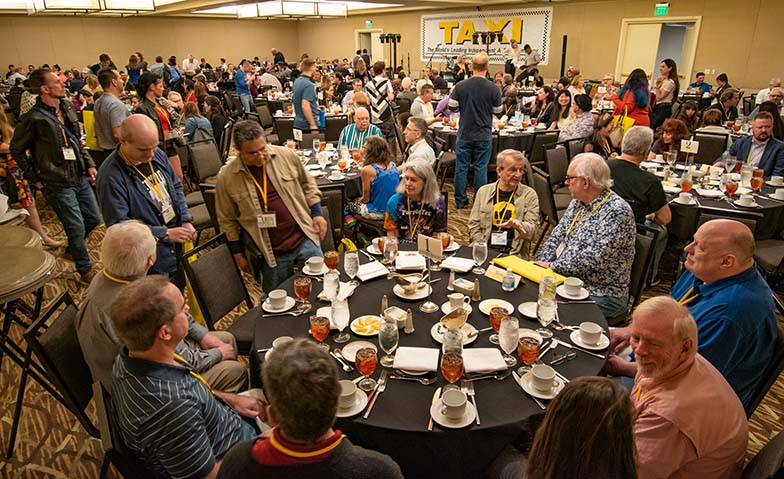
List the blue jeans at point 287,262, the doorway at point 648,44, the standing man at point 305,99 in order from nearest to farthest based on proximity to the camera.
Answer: the blue jeans at point 287,262
the standing man at point 305,99
the doorway at point 648,44

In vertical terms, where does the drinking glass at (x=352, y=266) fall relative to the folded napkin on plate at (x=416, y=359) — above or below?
above

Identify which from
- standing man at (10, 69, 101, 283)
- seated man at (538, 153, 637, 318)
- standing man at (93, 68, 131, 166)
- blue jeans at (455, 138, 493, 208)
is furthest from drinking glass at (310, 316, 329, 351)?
blue jeans at (455, 138, 493, 208)

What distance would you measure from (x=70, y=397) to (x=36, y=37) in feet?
74.8

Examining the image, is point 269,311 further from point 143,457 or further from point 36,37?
point 36,37

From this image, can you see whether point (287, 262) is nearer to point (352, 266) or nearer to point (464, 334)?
point (352, 266)

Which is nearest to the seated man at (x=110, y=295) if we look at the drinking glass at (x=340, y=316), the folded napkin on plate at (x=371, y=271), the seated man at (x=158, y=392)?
the seated man at (x=158, y=392)

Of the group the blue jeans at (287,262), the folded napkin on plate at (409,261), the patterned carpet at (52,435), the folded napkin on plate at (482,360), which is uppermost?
the folded napkin on plate at (409,261)

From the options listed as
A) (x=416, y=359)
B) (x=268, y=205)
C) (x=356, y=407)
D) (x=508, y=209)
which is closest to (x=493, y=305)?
(x=416, y=359)

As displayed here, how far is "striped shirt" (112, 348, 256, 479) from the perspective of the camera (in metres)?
1.59

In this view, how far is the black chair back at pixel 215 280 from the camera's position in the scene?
8.99 ft

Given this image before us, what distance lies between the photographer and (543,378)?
5.92 feet

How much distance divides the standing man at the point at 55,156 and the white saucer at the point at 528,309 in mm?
4030

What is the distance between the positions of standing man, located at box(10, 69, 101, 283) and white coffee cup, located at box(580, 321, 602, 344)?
4.34 metres

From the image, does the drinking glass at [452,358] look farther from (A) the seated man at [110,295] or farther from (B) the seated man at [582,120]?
(B) the seated man at [582,120]
